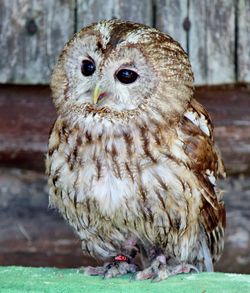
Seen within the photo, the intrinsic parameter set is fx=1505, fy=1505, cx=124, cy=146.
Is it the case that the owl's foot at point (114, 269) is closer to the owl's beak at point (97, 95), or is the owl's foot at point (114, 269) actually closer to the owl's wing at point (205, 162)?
the owl's wing at point (205, 162)

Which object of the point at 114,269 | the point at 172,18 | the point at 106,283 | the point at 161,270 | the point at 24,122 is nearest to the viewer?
the point at 106,283

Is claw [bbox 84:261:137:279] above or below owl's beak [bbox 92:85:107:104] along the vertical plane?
below

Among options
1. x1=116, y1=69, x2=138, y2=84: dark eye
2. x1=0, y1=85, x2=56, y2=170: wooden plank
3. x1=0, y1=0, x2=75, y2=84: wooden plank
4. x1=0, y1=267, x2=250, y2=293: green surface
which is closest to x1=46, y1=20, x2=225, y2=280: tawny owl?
x1=116, y1=69, x2=138, y2=84: dark eye

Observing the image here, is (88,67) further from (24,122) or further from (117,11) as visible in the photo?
A: (24,122)

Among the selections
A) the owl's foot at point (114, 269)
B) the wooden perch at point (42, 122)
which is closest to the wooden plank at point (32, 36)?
the wooden perch at point (42, 122)

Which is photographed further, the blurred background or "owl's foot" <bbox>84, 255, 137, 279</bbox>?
the blurred background

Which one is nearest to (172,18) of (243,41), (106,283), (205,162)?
(243,41)

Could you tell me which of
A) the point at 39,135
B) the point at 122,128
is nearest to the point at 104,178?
the point at 122,128

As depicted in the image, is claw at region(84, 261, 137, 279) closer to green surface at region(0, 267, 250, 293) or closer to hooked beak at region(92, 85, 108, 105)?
green surface at region(0, 267, 250, 293)
